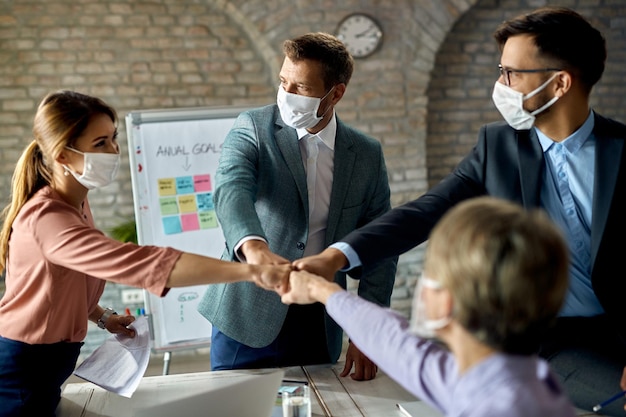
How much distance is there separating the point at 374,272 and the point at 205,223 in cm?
196

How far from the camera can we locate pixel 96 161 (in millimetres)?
1875

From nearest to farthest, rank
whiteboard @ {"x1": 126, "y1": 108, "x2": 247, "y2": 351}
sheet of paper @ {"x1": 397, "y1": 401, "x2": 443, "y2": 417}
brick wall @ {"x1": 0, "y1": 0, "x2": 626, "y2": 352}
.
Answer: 1. sheet of paper @ {"x1": 397, "y1": 401, "x2": 443, "y2": 417}
2. whiteboard @ {"x1": 126, "y1": 108, "x2": 247, "y2": 351}
3. brick wall @ {"x1": 0, "y1": 0, "x2": 626, "y2": 352}

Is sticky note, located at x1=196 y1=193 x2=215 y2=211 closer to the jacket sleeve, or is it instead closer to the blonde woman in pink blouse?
the jacket sleeve

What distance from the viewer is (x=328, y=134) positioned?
2375 mm

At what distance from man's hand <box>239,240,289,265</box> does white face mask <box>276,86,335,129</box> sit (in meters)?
0.50

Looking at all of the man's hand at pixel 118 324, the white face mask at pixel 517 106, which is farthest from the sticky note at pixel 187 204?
the white face mask at pixel 517 106

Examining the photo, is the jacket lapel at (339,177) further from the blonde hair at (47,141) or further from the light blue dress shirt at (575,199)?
the blonde hair at (47,141)

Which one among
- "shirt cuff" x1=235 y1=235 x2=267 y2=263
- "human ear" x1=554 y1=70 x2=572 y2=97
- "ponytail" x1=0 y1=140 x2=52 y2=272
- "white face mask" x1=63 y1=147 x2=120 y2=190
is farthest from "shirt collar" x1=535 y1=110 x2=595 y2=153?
"ponytail" x1=0 y1=140 x2=52 y2=272

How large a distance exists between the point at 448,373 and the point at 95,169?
113cm

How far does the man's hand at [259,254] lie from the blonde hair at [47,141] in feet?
1.78

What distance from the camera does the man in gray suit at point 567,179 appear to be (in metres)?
1.72

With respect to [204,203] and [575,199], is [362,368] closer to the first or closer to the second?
[575,199]

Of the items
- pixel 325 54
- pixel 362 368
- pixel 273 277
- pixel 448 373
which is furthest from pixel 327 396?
pixel 325 54

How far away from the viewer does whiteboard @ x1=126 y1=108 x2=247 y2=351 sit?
4.01 metres
